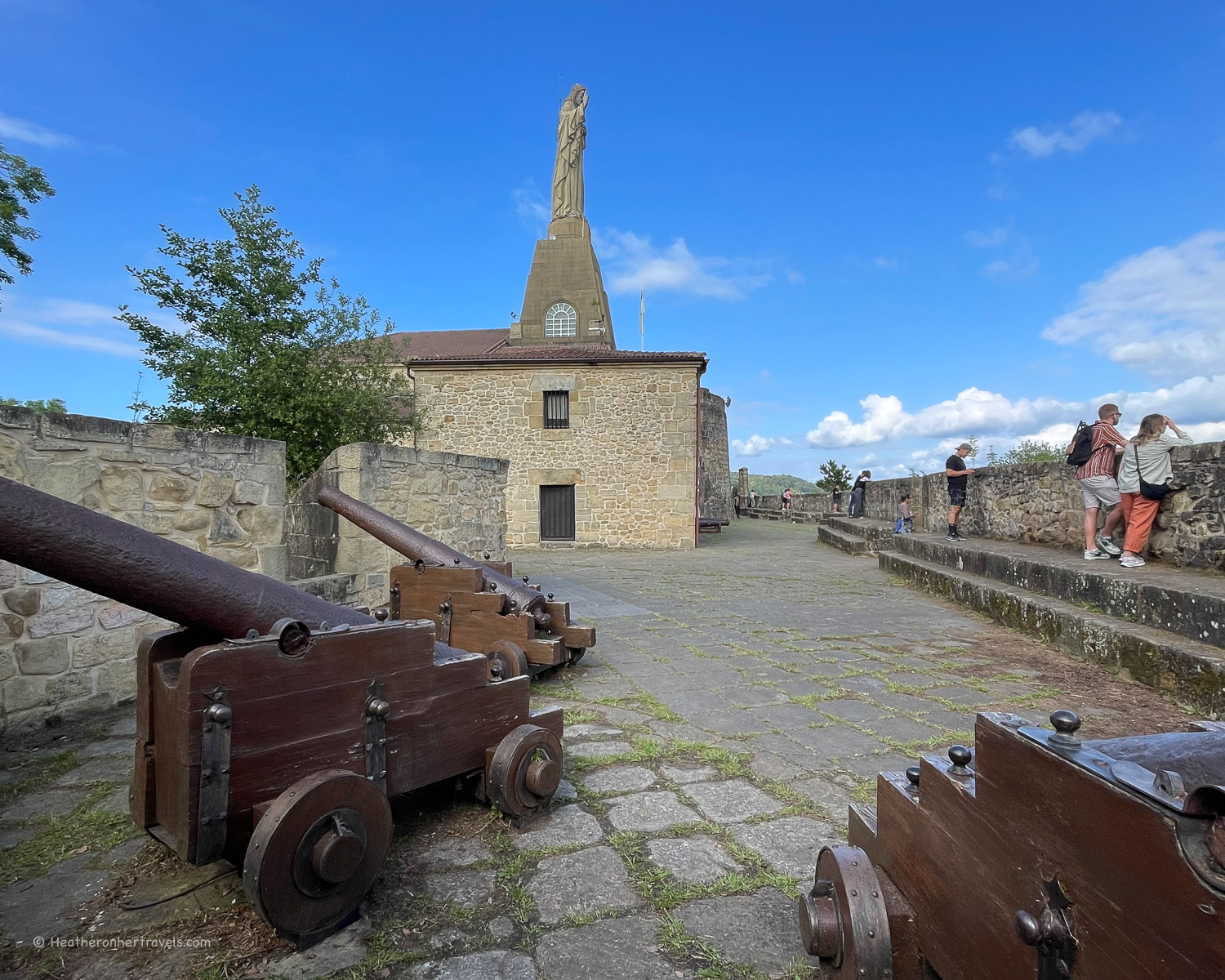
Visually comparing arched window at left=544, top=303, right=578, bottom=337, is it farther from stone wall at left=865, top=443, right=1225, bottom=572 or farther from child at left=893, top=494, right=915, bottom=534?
child at left=893, top=494, right=915, bottom=534

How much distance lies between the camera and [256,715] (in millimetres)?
1693

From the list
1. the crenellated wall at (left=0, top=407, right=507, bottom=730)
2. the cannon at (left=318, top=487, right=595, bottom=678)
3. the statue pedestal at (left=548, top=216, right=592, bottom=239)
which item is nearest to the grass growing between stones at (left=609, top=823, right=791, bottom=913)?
the cannon at (left=318, top=487, right=595, bottom=678)

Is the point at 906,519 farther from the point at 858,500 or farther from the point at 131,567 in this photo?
the point at 131,567

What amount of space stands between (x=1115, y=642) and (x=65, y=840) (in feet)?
18.7

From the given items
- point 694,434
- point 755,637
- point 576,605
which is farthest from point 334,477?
point 694,434

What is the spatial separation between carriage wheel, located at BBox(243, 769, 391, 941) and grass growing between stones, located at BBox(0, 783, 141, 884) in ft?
3.27

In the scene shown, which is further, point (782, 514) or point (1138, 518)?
point (782, 514)

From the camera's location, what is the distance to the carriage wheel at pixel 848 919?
4.41ft

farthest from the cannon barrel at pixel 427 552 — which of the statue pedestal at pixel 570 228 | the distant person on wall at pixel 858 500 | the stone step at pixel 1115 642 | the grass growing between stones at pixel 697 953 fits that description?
the statue pedestal at pixel 570 228

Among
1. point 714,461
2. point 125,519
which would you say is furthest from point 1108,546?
point 714,461

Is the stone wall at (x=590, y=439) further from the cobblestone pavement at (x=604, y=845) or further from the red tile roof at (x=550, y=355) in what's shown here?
the cobblestone pavement at (x=604, y=845)

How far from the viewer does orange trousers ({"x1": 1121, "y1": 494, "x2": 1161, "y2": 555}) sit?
5.59 meters

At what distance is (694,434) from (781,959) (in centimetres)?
1521

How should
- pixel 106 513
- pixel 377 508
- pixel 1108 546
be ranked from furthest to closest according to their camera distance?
pixel 1108 546
pixel 377 508
pixel 106 513
